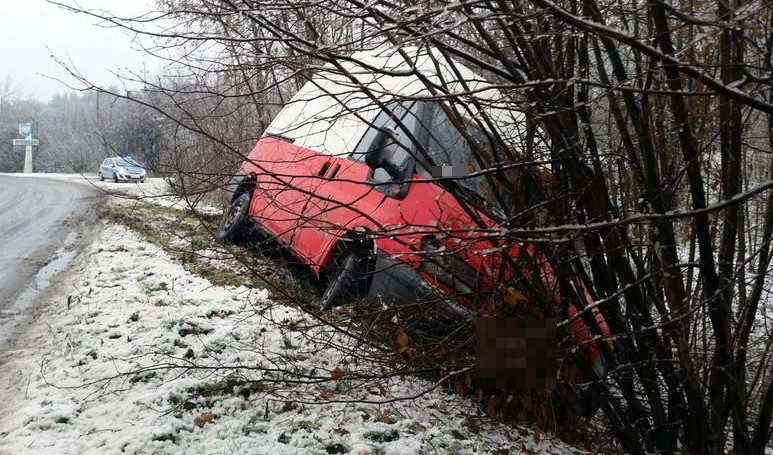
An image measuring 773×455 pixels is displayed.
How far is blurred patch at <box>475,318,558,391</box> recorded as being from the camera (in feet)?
10.6

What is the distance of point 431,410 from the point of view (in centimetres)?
425

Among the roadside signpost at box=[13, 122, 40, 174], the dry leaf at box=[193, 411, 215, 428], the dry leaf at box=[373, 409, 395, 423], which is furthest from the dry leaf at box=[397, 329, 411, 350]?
the roadside signpost at box=[13, 122, 40, 174]

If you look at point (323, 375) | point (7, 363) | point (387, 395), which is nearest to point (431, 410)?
point (387, 395)

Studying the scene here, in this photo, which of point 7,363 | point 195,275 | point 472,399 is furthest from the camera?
point 195,275

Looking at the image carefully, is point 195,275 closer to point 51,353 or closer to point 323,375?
point 51,353

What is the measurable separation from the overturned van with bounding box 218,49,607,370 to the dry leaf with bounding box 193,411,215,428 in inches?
46.6

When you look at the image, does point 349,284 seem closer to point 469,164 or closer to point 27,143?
point 469,164

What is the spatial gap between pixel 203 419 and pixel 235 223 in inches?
159

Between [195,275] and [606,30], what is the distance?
224 inches

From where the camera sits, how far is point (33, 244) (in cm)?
1002

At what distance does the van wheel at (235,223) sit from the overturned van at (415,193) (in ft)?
6.48

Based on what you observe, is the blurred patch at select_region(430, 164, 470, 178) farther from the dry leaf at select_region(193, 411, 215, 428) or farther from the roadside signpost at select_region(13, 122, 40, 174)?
the roadside signpost at select_region(13, 122, 40, 174)

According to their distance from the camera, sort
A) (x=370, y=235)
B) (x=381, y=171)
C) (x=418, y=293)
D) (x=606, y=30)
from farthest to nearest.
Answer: (x=381, y=171)
(x=418, y=293)
(x=370, y=235)
(x=606, y=30)

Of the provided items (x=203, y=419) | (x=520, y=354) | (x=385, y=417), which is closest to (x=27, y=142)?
(x=203, y=419)
